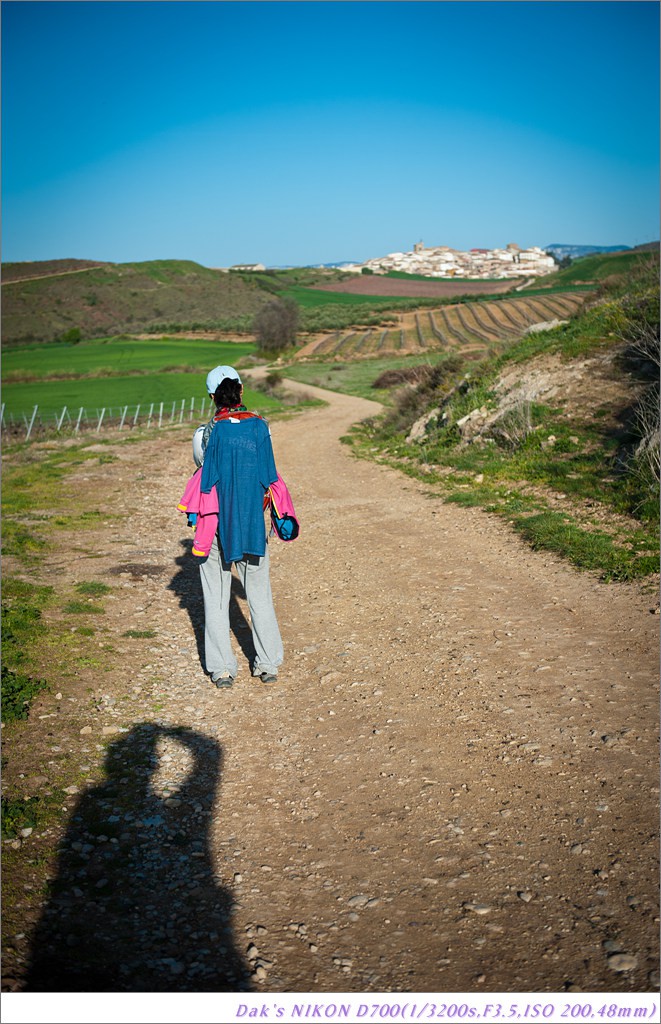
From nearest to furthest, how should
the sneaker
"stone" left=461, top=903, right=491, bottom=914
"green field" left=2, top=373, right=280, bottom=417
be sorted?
"stone" left=461, top=903, right=491, bottom=914, the sneaker, "green field" left=2, top=373, right=280, bottom=417

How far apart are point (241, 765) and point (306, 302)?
103 m

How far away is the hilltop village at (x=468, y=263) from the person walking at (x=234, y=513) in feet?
412

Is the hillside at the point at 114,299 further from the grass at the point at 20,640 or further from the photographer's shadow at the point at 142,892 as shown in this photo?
the photographer's shadow at the point at 142,892

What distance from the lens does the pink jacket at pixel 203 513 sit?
5.18 metres

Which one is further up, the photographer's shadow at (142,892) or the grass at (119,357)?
the grass at (119,357)

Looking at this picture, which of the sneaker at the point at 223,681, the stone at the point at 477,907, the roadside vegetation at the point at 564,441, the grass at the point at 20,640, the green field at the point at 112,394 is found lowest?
the stone at the point at 477,907

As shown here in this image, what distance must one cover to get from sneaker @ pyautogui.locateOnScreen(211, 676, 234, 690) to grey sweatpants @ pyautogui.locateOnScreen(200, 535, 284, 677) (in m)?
0.03

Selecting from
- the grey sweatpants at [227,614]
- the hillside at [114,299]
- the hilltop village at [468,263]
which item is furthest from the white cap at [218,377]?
the hilltop village at [468,263]

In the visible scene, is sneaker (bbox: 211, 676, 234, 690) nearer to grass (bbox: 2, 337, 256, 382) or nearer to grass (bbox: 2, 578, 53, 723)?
grass (bbox: 2, 578, 53, 723)

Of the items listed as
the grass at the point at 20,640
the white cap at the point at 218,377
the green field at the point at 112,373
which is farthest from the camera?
the green field at the point at 112,373

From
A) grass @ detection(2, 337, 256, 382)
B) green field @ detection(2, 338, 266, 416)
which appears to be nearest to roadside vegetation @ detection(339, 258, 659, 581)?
green field @ detection(2, 338, 266, 416)

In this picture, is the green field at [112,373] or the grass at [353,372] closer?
the green field at [112,373]

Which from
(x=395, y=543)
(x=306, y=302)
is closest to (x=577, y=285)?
(x=306, y=302)

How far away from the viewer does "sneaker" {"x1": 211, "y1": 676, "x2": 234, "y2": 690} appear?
5336 mm
